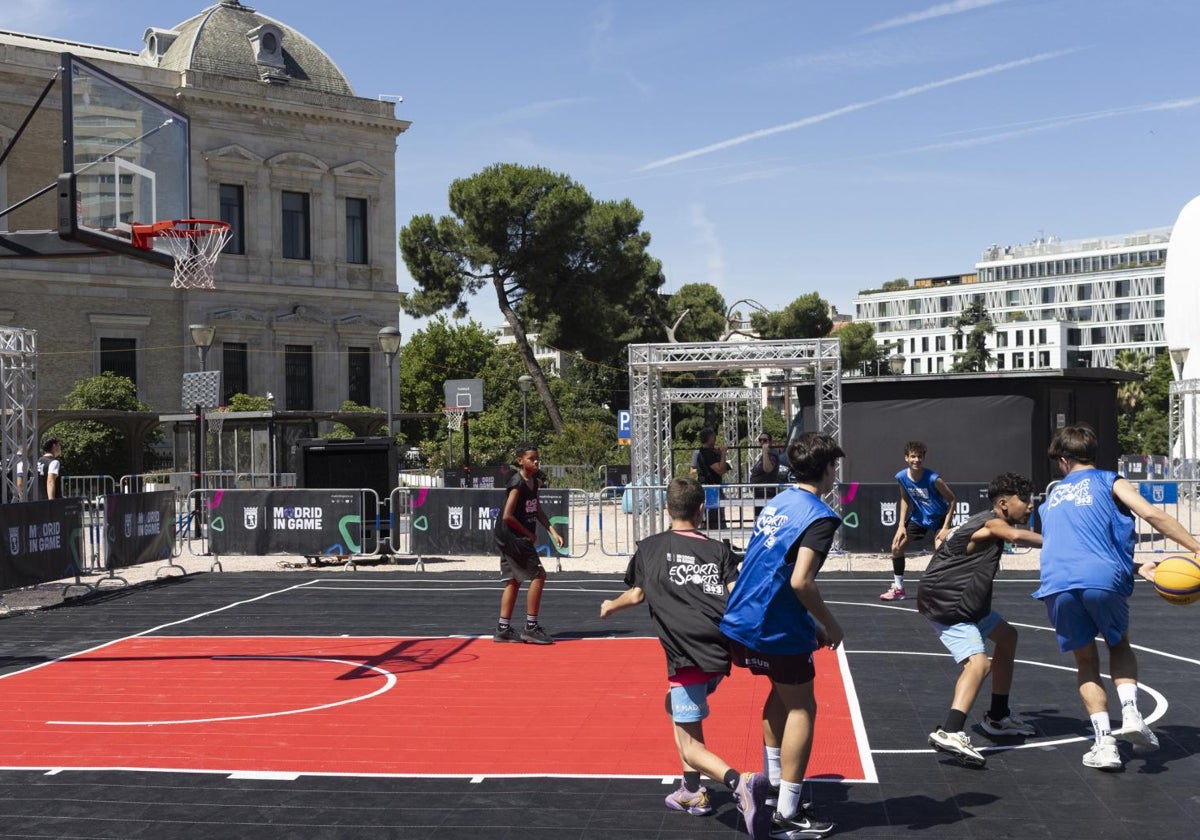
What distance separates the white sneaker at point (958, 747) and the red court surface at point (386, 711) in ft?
1.49

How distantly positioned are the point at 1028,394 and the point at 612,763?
1853cm

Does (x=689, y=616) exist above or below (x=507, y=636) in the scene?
above

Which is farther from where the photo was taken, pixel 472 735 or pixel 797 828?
pixel 472 735

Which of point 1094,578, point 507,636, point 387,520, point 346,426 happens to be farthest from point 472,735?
point 346,426

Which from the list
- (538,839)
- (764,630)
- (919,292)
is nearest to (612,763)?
(538,839)

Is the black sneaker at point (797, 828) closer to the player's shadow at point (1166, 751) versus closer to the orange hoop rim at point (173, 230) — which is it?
the player's shadow at point (1166, 751)

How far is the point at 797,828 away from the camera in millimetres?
6422

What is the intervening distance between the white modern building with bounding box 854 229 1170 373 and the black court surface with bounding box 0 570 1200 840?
4548 inches

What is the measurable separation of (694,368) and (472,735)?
613 inches

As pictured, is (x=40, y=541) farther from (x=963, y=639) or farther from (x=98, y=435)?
(x=98, y=435)

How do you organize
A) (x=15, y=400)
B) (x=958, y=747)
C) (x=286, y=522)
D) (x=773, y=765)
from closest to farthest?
(x=773, y=765)
(x=958, y=747)
(x=15, y=400)
(x=286, y=522)

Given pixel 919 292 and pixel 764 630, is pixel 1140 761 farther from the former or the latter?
pixel 919 292

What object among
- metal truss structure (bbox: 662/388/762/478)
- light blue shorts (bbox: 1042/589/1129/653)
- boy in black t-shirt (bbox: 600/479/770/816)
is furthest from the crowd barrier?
boy in black t-shirt (bbox: 600/479/770/816)

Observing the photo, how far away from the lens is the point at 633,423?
25219 millimetres
